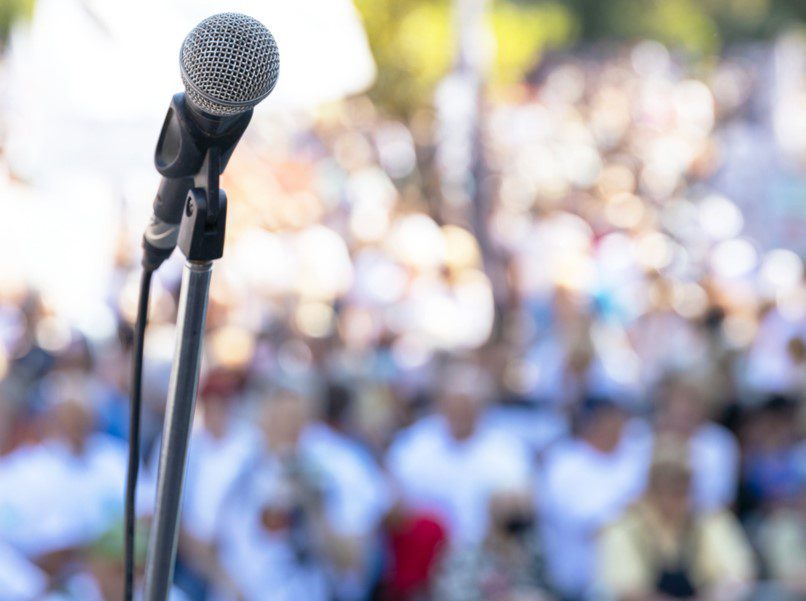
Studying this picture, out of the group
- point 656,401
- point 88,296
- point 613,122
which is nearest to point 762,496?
point 656,401

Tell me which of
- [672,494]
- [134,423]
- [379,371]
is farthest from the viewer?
[379,371]

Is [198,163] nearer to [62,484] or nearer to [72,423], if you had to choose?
[62,484]

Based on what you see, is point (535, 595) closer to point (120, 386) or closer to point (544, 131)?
point (120, 386)

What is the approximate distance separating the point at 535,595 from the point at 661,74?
3082cm

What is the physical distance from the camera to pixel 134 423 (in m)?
1.92

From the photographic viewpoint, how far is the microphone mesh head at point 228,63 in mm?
1505

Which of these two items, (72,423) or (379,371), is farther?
(379,371)

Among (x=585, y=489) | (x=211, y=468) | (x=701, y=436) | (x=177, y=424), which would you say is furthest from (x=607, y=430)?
(x=177, y=424)

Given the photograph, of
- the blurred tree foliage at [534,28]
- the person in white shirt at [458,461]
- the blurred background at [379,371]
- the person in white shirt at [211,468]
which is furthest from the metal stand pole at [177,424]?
the blurred tree foliage at [534,28]

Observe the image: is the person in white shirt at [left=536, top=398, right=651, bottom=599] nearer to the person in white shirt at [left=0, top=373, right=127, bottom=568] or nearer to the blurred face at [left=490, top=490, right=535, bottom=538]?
the blurred face at [left=490, top=490, right=535, bottom=538]

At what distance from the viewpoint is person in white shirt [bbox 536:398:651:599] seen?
16.9 feet

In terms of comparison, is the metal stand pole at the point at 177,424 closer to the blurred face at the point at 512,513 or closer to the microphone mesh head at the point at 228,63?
the microphone mesh head at the point at 228,63

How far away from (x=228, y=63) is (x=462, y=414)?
4.10m

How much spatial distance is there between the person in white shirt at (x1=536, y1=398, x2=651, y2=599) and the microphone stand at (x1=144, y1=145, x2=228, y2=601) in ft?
11.4
